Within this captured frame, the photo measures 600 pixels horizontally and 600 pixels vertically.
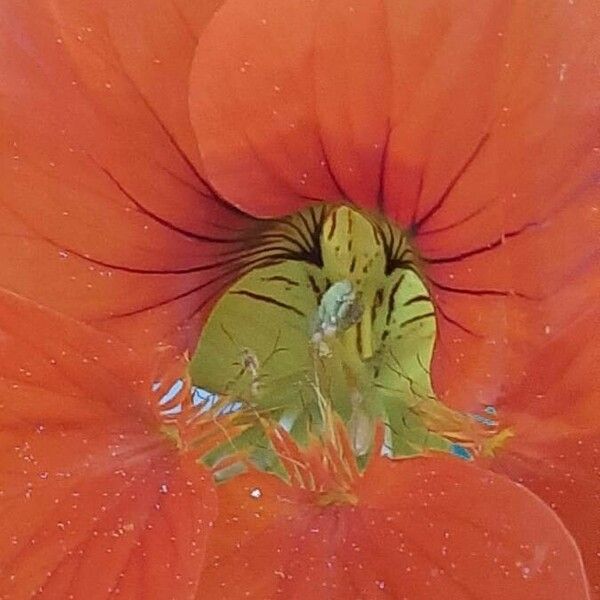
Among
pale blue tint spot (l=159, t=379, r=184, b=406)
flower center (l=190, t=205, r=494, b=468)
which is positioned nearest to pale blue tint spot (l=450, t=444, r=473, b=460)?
flower center (l=190, t=205, r=494, b=468)

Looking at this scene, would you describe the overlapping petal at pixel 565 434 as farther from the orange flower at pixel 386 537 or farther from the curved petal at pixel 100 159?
the curved petal at pixel 100 159

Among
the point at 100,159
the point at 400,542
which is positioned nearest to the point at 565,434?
→ the point at 400,542

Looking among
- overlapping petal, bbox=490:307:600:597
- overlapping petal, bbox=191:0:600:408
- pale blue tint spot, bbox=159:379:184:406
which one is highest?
overlapping petal, bbox=191:0:600:408

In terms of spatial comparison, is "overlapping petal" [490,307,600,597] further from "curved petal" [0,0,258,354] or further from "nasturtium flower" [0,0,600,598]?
"curved petal" [0,0,258,354]

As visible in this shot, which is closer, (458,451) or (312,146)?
(312,146)

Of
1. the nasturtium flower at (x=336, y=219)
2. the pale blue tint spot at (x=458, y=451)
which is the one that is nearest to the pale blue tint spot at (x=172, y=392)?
the nasturtium flower at (x=336, y=219)

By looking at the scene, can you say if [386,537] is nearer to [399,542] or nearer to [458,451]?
[399,542]

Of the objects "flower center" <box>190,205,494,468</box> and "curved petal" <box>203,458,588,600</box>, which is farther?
"flower center" <box>190,205,494,468</box>
